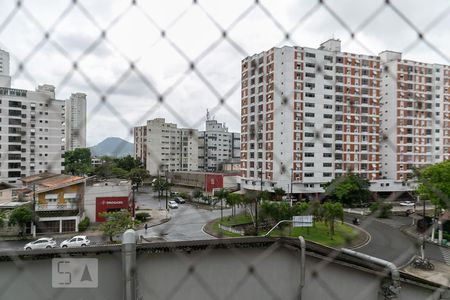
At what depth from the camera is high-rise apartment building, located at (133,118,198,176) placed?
0.61 m

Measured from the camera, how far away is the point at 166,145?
2.21 ft

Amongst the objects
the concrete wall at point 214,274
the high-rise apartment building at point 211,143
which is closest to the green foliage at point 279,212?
the concrete wall at point 214,274

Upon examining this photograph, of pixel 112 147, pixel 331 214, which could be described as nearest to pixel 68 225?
pixel 331 214

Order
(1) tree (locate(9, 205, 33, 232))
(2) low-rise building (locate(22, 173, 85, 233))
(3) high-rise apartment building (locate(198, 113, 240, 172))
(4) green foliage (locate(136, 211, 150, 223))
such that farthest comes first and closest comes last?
(4) green foliage (locate(136, 211, 150, 223)), (1) tree (locate(9, 205, 33, 232)), (2) low-rise building (locate(22, 173, 85, 233)), (3) high-rise apartment building (locate(198, 113, 240, 172))

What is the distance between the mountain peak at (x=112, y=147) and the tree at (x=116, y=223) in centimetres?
386

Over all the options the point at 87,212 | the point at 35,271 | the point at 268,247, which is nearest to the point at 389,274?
the point at 268,247

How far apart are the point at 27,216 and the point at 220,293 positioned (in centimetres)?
447

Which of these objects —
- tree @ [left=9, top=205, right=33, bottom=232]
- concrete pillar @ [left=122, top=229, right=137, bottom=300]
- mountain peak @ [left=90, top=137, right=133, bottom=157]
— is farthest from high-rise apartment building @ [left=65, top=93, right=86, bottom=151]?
tree @ [left=9, top=205, right=33, bottom=232]

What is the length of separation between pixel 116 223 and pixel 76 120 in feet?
13.7

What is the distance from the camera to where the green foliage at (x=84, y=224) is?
17.7 feet

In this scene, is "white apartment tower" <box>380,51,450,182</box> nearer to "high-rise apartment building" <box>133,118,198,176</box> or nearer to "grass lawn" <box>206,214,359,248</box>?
"high-rise apartment building" <box>133,118,198,176</box>

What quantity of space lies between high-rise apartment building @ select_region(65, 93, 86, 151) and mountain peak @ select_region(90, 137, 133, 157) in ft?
0.09

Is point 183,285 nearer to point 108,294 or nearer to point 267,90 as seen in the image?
point 108,294

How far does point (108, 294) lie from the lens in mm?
1042
